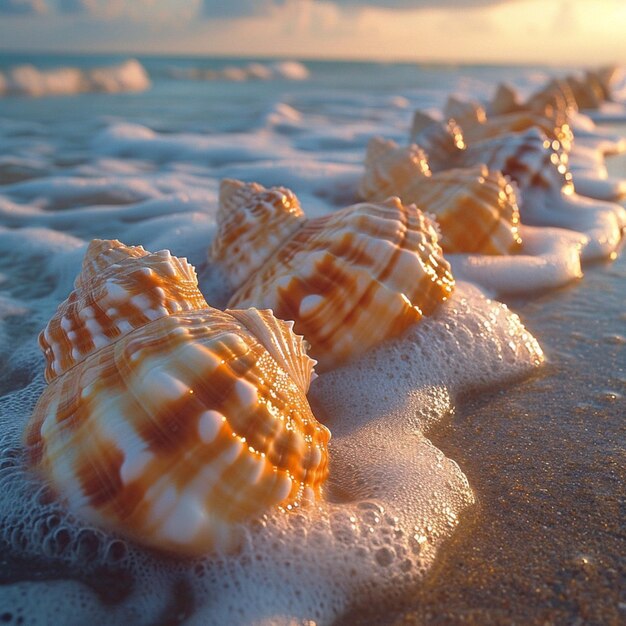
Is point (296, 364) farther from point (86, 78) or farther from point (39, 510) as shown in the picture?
point (86, 78)

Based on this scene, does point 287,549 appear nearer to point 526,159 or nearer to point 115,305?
point 115,305

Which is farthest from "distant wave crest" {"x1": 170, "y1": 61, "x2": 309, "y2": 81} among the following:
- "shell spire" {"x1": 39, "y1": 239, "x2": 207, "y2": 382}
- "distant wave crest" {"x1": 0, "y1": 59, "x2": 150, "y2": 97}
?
"shell spire" {"x1": 39, "y1": 239, "x2": 207, "y2": 382}

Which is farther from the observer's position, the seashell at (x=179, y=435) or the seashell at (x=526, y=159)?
the seashell at (x=526, y=159)

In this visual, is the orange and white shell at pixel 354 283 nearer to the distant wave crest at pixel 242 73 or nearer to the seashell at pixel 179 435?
the seashell at pixel 179 435

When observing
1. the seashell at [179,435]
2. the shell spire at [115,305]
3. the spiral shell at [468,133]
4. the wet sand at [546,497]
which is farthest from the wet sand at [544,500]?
the spiral shell at [468,133]

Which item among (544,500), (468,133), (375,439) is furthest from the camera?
(468,133)

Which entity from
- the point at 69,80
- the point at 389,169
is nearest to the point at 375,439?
the point at 389,169
